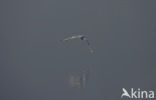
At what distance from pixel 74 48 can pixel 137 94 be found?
553mm

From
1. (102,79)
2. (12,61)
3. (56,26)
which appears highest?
(56,26)

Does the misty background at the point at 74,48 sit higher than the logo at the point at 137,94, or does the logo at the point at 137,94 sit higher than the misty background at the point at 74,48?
the misty background at the point at 74,48

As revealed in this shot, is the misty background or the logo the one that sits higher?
the misty background

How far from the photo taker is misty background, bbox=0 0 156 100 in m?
2.23

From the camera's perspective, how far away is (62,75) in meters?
2.30

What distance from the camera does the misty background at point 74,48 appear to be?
223 centimetres

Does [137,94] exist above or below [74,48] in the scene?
below

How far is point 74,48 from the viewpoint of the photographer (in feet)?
7.50

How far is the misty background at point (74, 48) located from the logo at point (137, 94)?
35 mm

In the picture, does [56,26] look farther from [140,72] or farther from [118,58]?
[140,72]

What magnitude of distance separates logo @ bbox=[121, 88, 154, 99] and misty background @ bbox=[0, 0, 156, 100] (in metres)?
0.04

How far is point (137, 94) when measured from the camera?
2.25m

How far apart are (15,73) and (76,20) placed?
0.59 m

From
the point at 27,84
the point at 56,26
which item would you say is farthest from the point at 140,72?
the point at 27,84
